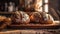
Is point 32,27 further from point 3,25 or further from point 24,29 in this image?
point 3,25

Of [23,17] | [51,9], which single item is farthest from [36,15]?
[51,9]

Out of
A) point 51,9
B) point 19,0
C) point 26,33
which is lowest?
point 26,33

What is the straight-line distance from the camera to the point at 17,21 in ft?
2.92

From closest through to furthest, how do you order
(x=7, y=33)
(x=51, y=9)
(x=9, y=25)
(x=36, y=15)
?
(x=7, y=33) < (x=9, y=25) < (x=36, y=15) < (x=51, y=9)

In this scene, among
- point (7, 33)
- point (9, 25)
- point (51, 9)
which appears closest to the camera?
point (7, 33)

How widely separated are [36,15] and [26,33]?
0.25 metres

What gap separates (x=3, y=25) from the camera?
0.80m

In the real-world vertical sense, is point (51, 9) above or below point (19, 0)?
below

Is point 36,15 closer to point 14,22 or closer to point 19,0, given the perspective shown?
point 14,22

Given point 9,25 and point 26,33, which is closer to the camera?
point 26,33

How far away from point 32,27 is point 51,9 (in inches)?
29.0

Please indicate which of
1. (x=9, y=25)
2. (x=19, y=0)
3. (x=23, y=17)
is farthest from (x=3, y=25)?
(x=19, y=0)

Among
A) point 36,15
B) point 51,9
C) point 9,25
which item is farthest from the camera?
point 51,9

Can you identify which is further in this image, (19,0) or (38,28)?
(19,0)
